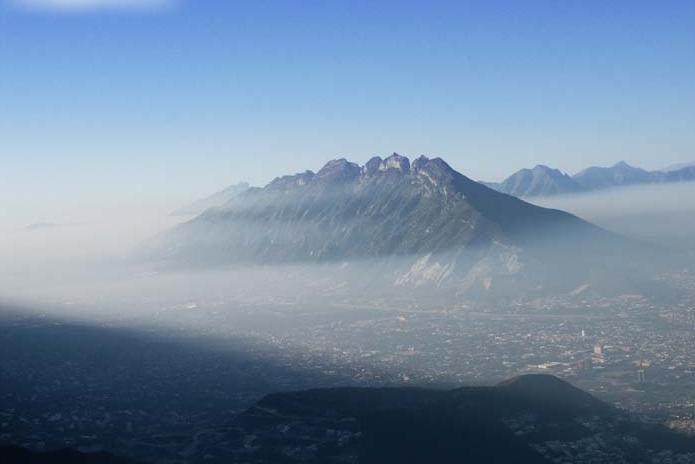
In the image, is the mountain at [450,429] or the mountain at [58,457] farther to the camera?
the mountain at [450,429]

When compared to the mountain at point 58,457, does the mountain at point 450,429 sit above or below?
below

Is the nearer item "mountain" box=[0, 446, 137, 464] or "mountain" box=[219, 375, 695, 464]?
"mountain" box=[0, 446, 137, 464]

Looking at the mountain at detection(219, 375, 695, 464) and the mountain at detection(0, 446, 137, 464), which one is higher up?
the mountain at detection(0, 446, 137, 464)

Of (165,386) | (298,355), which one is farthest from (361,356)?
(165,386)

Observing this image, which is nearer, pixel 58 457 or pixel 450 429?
pixel 58 457

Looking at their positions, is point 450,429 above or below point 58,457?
below

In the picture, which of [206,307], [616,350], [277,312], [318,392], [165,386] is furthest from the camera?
[206,307]

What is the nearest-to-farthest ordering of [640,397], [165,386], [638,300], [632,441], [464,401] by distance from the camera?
[632,441] < [464,401] < [640,397] < [165,386] < [638,300]

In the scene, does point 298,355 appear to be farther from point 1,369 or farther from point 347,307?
point 347,307
